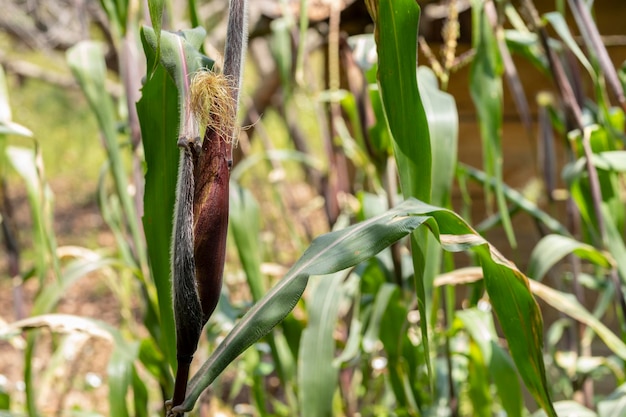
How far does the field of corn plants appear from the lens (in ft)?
1.36

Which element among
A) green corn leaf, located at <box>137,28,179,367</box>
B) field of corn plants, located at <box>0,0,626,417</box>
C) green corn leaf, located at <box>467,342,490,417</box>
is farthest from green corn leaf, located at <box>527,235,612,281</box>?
green corn leaf, located at <box>137,28,179,367</box>

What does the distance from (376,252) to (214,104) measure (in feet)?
0.44

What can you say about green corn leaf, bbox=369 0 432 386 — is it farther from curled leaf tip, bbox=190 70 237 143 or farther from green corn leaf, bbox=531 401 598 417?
green corn leaf, bbox=531 401 598 417

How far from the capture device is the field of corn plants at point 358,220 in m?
0.41

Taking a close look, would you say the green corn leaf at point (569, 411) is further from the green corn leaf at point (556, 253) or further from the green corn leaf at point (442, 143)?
the green corn leaf at point (442, 143)

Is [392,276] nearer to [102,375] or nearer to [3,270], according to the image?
[102,375]

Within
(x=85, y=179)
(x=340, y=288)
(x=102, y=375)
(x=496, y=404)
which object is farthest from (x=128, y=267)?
(x=85, y=179)

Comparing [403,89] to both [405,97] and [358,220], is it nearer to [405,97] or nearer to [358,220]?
[405,97]

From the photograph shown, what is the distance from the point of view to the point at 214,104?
381 millimetres

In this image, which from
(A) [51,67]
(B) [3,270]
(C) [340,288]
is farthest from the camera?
(A) [51,67]

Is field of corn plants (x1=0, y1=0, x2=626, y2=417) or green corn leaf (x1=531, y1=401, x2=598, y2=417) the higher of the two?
field of corn plants (x1=0, y1=0, x2=626, y2=417)

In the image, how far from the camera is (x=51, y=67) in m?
4.99

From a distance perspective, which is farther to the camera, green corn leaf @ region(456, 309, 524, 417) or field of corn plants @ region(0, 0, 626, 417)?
green corn leaf @ region(456, 309, 524, 417)

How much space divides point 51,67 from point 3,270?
239 cm
